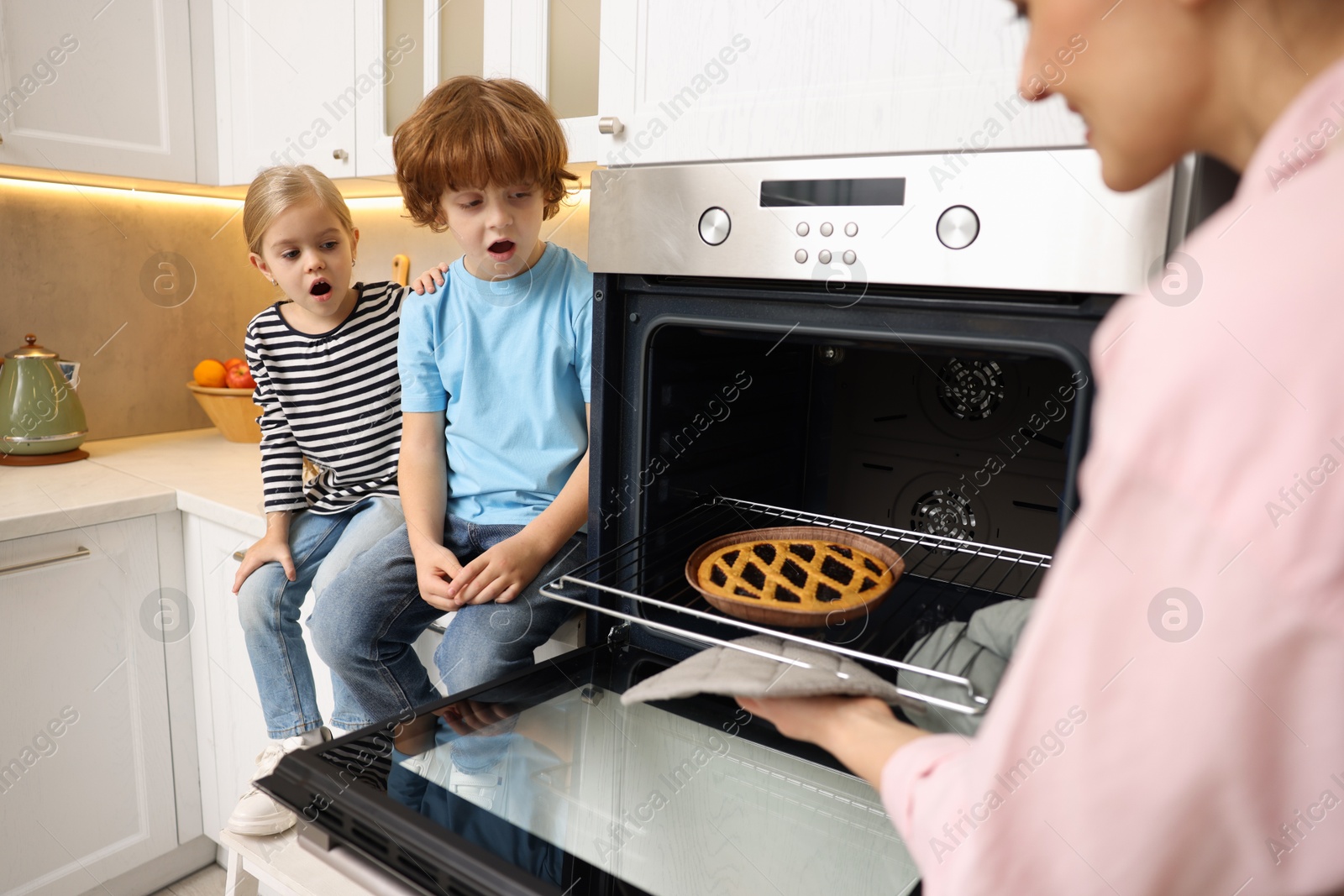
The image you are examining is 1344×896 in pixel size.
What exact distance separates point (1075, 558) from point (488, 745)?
1.80 feet

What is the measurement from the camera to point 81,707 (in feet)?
5.39

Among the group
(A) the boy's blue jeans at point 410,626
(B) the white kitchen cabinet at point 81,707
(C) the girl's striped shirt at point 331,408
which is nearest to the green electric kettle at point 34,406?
(B) the white kitchen cabinet at point 81,707

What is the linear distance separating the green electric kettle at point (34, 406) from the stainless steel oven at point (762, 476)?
1467 mm

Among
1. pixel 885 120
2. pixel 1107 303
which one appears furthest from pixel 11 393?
pixel 1107 303

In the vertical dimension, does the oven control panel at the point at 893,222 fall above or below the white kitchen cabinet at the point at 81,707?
above

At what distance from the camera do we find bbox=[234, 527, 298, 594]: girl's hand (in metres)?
1.37

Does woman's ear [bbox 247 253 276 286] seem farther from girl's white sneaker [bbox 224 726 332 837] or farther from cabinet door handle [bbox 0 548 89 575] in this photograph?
girl's white sneaker [bbox 224 726 332 837]

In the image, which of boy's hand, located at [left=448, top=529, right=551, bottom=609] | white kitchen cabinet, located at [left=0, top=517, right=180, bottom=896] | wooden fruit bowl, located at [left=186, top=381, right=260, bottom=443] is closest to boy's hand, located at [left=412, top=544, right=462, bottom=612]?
boy's hand, located at [left=448, top=529, right=551, bottom=609]

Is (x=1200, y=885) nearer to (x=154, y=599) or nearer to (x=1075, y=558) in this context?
(x=1075, y=558)

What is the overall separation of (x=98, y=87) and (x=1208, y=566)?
6.75 ft

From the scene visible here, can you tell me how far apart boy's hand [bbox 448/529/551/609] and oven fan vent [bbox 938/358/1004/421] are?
0.51 metres

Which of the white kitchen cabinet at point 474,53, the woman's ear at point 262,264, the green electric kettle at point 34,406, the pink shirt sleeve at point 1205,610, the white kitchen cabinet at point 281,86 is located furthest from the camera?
the green electric kettle at point 34,406

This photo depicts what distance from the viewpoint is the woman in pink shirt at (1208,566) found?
0.31 meters

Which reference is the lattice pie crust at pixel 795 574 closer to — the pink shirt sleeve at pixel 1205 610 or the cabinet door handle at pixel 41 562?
the pink shirt sleeve at pixel 1205 610
